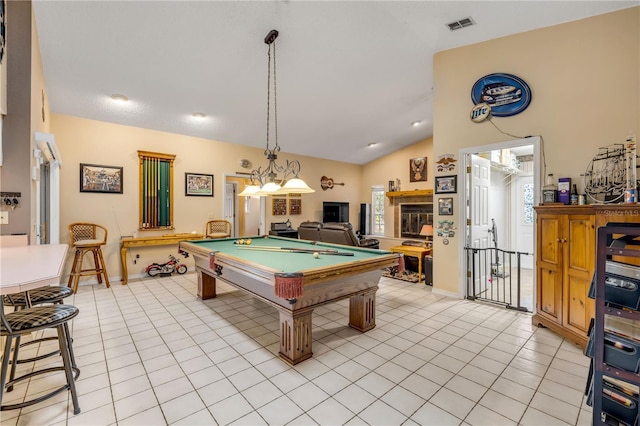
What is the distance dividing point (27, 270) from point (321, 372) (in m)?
2.06

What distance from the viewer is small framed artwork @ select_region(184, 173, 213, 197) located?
19.3 ft

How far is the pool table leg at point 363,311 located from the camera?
309 cm

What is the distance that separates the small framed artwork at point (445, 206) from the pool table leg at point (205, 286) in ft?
11.9

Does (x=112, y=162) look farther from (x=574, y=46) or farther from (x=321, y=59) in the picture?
(x=574, y=46)

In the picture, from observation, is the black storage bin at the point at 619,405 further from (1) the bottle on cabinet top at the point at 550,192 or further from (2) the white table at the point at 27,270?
(2) the white table at the point at 27,270

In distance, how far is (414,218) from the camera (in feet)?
25.8

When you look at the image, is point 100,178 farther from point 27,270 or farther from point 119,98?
point 27,270

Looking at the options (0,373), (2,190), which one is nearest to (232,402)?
(0,373)

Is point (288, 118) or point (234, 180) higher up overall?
point (288, 118)

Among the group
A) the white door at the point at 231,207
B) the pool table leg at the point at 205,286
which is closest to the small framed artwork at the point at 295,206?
the white door at the point at 231,207

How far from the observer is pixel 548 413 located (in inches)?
73.1

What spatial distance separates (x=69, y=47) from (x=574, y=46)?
19.2 ft

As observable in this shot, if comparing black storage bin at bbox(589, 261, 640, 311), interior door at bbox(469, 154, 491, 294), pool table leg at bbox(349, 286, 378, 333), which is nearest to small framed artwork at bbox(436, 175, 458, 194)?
interior door at bbox(469, 154, 491, 294)

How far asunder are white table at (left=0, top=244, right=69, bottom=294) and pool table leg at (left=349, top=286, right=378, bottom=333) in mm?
2453
